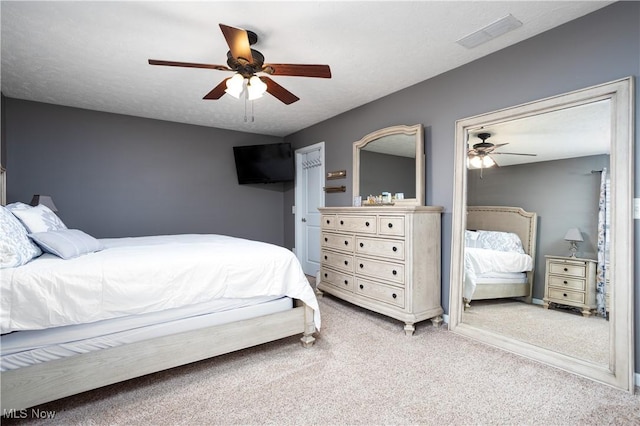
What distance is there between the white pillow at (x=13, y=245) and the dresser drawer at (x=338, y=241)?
2537mm

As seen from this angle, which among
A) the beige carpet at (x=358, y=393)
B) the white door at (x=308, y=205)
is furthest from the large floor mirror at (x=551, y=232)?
the white door at (x=308, y=205)

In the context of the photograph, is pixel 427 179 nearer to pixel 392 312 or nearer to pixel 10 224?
pixel 392 312

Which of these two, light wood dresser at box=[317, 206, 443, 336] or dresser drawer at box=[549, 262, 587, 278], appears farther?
light wood dresser at box=[317, 206, 443, 336]

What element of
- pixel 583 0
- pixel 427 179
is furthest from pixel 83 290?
pixel 583 0

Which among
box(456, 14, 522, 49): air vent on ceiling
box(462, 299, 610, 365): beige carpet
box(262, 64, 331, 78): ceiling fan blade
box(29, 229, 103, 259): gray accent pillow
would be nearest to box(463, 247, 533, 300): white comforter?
box(462, 299, 610, 365): beige carpet

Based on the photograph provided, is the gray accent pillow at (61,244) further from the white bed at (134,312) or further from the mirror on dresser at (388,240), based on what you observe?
the mirror on dresser at (388,240)

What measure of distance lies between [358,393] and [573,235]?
1895 mm

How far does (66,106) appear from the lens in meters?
3.90

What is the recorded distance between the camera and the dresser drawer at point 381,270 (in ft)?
9.26

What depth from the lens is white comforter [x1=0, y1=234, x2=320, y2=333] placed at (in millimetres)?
1580

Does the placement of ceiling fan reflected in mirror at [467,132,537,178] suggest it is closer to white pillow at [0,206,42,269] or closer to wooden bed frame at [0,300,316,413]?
wooden bed frame at [0,300,316,413]

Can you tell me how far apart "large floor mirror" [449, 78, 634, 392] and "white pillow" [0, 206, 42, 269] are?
3104 millimetres

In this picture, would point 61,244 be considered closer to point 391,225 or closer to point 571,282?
point 391,225

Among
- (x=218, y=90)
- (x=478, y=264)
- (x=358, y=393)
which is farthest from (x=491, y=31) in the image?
(x=358, y=393)
